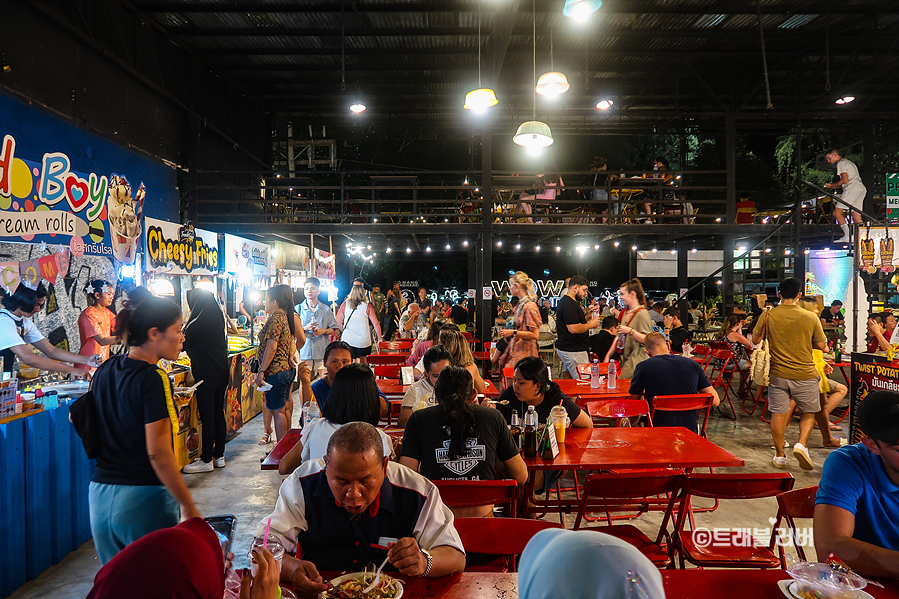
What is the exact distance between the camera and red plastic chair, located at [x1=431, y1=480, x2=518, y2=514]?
2.55 meters

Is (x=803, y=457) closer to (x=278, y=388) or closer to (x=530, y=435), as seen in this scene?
(x=530, y=435)

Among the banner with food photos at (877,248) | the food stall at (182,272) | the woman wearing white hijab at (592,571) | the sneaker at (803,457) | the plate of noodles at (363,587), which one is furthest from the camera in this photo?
the banner with food photos at (877,248)

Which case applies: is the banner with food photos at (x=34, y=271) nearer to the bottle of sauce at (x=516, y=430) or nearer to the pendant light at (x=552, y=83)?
the bottle of sauce at (x=516, y=430)

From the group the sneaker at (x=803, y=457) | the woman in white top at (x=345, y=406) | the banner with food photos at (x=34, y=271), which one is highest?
the banner with food photos at (x=34, y=271)

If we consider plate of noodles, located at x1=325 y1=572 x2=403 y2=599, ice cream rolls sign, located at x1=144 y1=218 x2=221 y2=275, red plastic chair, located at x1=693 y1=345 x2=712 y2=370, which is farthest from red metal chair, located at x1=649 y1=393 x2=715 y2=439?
ice cream rolls sign, located at x1=144 y1=218 x2=221 y2=275

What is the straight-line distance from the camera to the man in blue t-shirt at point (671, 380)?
4793 millimetres

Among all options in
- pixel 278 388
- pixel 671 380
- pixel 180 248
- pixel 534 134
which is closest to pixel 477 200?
pixel 534 134

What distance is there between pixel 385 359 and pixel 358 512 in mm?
5803

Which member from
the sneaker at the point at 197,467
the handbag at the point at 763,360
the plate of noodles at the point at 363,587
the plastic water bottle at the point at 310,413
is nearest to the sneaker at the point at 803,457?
the handbag at the point at 763,360

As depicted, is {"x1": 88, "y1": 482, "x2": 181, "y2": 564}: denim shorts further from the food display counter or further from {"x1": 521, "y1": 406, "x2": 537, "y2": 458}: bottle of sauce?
the food display counter

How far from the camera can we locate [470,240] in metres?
13.1

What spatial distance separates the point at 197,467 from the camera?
18.4 feet

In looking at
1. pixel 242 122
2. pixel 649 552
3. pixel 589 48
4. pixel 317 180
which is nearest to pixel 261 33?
pixel 242 122

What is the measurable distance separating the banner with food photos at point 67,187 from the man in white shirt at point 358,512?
4958mm
